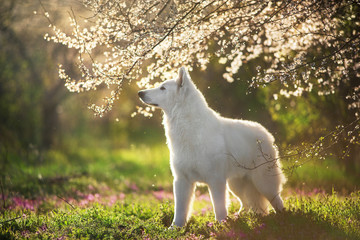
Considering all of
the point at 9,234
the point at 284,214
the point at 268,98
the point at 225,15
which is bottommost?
the point at 284,214

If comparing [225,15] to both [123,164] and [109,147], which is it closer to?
[123,164]

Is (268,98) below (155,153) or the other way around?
the other way around

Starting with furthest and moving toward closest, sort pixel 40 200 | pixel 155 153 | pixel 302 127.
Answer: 1. pixel 155 153
2. pixel 302 127
3. pixel 40 200

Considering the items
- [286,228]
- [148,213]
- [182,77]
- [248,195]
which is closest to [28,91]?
[148,213]

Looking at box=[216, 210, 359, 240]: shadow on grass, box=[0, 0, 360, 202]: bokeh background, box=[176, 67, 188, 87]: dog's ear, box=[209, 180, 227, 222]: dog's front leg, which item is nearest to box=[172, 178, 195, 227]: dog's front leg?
box=[209, 180, 227, 222]: dog's front leg

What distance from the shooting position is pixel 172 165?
6457 millimetres

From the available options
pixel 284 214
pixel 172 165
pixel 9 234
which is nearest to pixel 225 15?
pixel 172 165

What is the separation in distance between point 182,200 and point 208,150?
3.12 ft

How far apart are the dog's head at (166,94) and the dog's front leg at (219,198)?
1454mm

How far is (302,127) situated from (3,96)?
42.3 feet

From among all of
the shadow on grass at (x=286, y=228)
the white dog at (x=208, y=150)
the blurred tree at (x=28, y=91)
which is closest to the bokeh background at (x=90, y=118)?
the blurred tree at (x=28, y=91)

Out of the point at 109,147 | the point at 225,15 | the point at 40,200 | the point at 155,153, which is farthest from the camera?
the point at 109,147

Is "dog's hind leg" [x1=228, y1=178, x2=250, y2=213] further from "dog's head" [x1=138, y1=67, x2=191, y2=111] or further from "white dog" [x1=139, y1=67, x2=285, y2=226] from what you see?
"dog's head" [x1=138, y1=67, x2=191, y2=111]

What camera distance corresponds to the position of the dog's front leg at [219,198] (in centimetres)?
612
